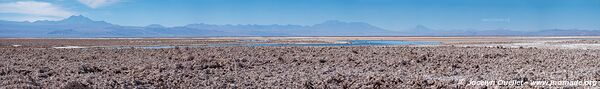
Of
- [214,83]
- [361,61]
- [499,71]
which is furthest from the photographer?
[361,61]

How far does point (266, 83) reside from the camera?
41.3 ft

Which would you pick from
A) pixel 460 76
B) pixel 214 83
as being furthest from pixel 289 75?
pixel 460 76

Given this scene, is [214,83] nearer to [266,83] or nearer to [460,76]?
[266,83]

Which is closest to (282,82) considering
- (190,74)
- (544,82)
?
(190,74)

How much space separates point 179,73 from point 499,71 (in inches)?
322

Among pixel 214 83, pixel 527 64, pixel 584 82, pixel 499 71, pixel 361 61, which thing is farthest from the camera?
pixel 361 61

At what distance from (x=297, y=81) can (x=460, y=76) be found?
13.3ft

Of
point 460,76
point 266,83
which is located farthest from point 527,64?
point 266,83

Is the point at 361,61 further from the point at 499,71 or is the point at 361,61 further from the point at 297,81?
the point at 297,81

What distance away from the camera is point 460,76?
13867 millimetres

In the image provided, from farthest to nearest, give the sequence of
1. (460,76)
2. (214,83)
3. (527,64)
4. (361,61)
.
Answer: (361,61) < (527,64) < (460,76) < (214,83)

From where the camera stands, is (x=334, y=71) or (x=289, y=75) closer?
(x=289, y=75)

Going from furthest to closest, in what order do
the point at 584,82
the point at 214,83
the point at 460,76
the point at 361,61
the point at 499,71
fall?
the point at 361,61 < the point at 499,71 < the point at 460,76 < the point at 214,83 < the point at 584,82

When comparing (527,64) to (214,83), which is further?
(527,64)
